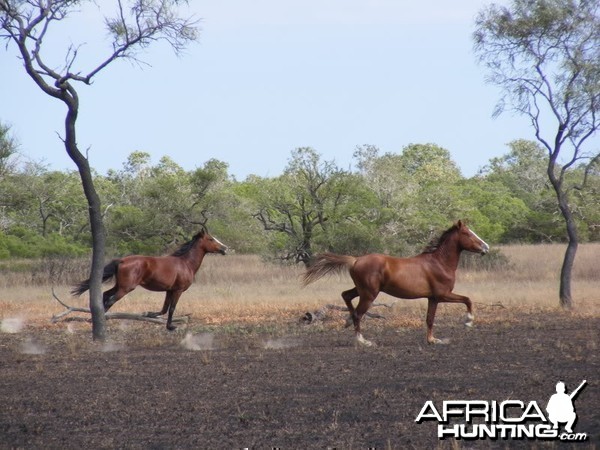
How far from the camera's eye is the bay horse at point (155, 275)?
56.6 ft

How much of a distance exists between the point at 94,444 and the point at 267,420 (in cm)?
154

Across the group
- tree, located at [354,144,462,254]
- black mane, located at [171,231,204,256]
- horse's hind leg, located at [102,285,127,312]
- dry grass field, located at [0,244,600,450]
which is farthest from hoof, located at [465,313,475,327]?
tree, located at [354,144,462,254]

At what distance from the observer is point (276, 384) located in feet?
33.6

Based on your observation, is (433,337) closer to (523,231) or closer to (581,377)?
(581,377)

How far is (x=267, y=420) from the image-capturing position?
8.20 metres

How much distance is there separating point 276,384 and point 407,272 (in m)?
5.20

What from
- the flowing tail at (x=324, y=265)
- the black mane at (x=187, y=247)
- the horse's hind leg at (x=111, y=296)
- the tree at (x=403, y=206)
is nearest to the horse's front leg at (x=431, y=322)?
the flowing tail at (x=324, y=265)

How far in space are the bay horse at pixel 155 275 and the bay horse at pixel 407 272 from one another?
3.51 meters

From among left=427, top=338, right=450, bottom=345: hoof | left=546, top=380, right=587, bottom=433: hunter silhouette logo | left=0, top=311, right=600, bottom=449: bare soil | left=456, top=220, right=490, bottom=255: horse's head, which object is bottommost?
left=0, top=311, right=600, bottom=449: bare soil

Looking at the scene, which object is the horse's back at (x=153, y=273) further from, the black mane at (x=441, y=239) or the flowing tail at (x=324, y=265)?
the black mane at (x=441, y=239)

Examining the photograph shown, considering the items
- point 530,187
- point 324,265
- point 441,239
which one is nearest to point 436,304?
point 441,239

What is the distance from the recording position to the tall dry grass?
1943cm

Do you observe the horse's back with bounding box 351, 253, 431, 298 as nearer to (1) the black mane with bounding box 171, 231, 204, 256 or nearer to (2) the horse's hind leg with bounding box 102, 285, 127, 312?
(1) the black mane with bounding box 171, 231, 204, 256

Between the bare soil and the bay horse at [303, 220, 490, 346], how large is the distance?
2.16 feet
